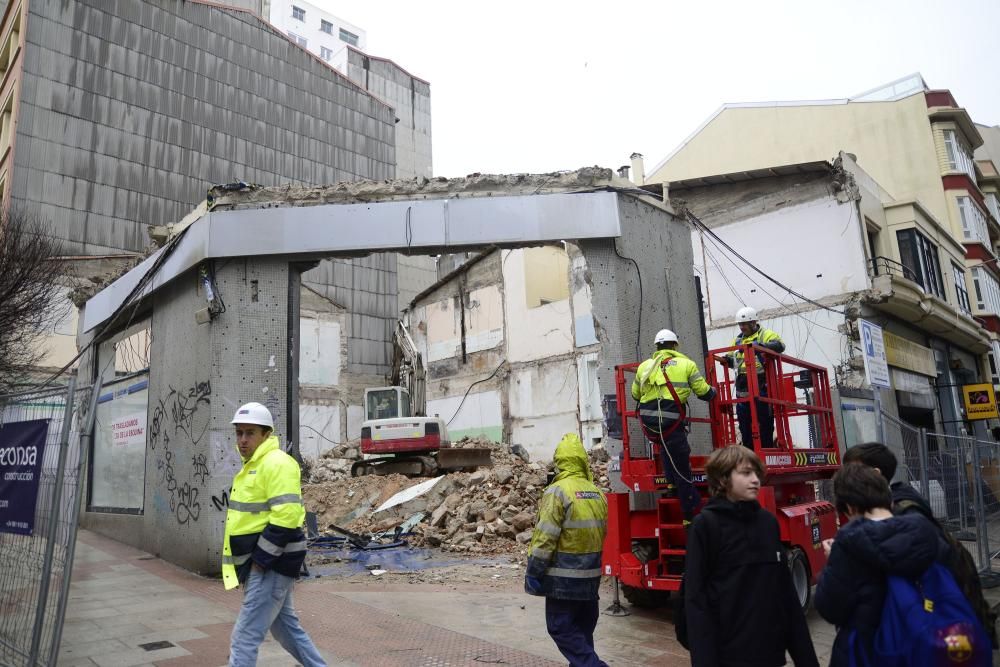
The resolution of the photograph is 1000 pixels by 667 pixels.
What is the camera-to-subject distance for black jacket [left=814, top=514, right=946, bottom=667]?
8.11 ft

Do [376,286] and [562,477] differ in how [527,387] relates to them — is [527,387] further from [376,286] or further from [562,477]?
[562,477]

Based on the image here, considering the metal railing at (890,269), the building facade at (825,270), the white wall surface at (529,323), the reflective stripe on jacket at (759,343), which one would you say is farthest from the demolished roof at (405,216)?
the white wall surface at (529,323)

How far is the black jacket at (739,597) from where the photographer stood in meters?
2.90

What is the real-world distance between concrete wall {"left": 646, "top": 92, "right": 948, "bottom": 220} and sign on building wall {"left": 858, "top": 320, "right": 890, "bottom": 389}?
31.2ft

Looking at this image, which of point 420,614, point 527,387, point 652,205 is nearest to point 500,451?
point 527,387

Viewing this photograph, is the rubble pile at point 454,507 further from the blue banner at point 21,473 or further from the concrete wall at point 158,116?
the concrete wall at point 158,116

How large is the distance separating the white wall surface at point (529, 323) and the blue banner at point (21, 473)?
2260 cm

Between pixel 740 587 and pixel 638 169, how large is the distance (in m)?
25.5

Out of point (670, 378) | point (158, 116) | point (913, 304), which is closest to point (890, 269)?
point (913, 304)

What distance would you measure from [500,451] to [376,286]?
730 inches

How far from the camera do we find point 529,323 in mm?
28547

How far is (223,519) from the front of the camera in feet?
28.5

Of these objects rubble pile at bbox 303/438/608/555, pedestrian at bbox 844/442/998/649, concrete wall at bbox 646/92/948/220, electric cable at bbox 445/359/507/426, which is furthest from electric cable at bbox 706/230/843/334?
pedestrian at bbox 844/442/998/649

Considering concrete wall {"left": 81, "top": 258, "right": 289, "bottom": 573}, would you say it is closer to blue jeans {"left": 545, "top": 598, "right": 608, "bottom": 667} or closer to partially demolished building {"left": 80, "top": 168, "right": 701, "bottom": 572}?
partially demolished building {"left": 80, "top": 168, "right": 701, "bottom": 572}
